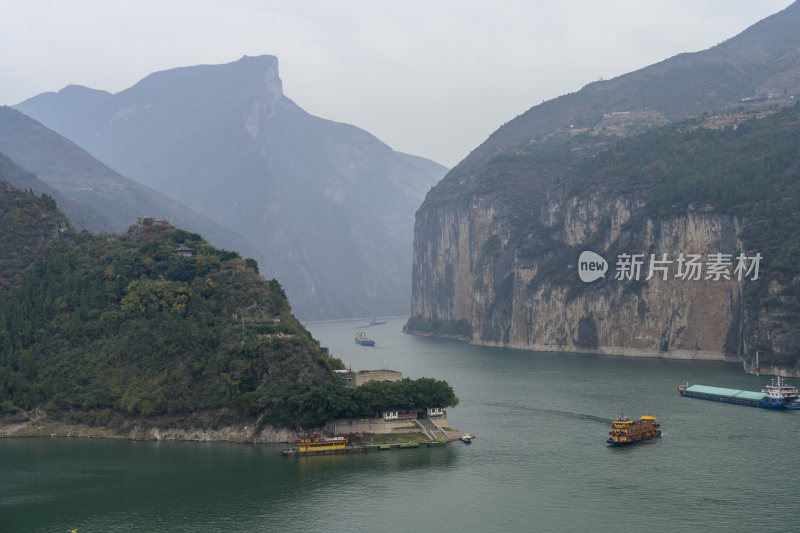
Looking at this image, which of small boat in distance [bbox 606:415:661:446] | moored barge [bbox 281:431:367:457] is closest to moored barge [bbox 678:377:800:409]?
small boat in distance [bbox 606:415:661:446]

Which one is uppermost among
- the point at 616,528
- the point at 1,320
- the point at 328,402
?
the point at 1,320

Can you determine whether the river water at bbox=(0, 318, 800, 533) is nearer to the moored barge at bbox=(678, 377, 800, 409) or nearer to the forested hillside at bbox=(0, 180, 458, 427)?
the moored barge at bbox=(678, 377, 800, 409)

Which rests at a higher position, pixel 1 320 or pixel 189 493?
pixel 1 320

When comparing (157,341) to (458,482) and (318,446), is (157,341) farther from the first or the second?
(458,482)

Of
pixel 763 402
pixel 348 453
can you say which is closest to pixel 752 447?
pixel 763 402

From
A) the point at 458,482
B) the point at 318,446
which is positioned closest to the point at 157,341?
the point at 318,446

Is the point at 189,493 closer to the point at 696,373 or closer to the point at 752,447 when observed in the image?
the point at 752,447
